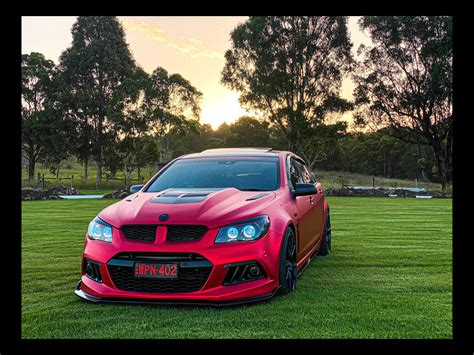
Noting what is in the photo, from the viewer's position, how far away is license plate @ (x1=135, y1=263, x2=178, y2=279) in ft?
15.0

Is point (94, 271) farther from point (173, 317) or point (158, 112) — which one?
point (158, 112)

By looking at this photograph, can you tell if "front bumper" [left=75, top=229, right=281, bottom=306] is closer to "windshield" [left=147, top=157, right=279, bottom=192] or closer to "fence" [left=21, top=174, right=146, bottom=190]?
"windshield" [left=147, top=157, right=279, bottom=192]

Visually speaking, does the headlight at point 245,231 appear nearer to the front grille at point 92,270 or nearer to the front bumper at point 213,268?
the front bumper at point 213,268

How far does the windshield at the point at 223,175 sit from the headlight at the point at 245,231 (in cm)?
105

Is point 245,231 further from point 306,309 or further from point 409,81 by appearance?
point 409,81

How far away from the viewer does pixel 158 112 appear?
46.0 metres

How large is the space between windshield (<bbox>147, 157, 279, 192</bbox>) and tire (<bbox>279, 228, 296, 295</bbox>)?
0.74 m

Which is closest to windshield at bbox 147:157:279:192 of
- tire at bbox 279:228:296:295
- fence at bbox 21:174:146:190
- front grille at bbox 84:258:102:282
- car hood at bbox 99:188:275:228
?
car hood at bbox 99:188:275:228

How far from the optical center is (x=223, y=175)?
20.4ft

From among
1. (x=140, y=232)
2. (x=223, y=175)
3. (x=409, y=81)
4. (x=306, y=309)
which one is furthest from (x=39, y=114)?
(x=306, y=309)

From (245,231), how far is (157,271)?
89cm

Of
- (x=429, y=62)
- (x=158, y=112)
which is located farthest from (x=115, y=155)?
(x=429, y=62)
